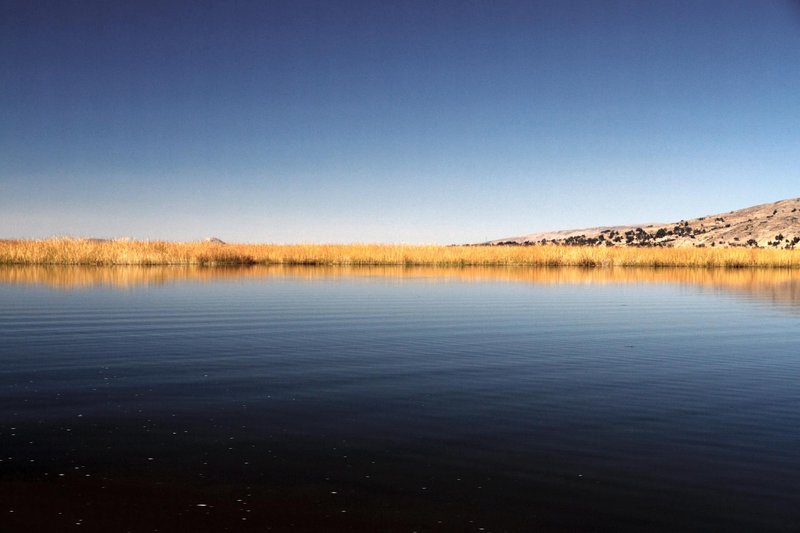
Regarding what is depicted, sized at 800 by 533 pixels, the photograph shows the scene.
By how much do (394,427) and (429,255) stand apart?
4330 centimetres

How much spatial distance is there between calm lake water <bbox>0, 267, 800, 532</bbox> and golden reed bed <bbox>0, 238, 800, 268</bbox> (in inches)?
1267

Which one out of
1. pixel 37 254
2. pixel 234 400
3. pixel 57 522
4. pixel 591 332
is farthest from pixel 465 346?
pixel 37 254

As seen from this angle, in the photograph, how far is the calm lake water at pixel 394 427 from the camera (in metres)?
4.70

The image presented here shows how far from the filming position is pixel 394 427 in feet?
21.8

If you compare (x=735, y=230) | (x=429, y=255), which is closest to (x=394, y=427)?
(x=429, y=255)

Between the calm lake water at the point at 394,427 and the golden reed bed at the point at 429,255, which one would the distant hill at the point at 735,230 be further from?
the calm lake water at the point at 394,427

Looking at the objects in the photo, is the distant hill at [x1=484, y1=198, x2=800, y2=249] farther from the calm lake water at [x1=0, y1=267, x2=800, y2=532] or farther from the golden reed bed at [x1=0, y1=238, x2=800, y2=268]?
the calm lake water at [x1=0, y1=267, x2=800, y2=532]

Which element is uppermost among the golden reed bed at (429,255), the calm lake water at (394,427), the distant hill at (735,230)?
the distant hill at (735,230)

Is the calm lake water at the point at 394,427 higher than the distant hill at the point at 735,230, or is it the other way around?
the distant hill at the point at 735,230

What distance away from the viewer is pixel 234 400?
7.66m

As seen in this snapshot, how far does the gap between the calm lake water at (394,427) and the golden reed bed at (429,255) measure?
32.2 metres

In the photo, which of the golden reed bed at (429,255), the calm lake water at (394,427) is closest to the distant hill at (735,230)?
the golden reed bed at (429,255)

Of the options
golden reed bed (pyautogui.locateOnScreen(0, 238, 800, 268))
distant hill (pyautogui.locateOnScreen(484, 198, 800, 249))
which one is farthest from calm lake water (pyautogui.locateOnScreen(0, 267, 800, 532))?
distant hill (pyautogui.locateOnScreen(484, 198, 800, 249))

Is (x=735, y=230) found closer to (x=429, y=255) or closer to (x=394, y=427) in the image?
(x=429, y=255)
